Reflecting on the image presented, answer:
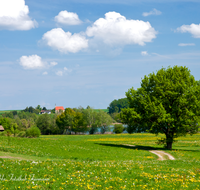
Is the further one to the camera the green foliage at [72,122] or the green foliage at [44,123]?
the green foliage at [44,123]


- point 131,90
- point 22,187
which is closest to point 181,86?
point 131,90

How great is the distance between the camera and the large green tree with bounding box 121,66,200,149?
42.1 meters

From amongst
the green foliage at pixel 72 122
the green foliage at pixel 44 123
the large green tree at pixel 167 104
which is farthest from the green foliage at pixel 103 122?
the large green tree at pixel 167 104

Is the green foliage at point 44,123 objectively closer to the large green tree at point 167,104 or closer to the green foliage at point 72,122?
the green foliage at point 72,122

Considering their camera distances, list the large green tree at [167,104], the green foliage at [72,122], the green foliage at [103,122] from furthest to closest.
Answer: the green foliage at [103,122], the green foliage at [72,122], the large green tree at [167,104]

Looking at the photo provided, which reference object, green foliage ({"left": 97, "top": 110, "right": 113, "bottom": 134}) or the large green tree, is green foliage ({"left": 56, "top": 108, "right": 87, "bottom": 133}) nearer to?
green foliage ({"left": 97, "top": 110, "right": 113, "bottom": 134})

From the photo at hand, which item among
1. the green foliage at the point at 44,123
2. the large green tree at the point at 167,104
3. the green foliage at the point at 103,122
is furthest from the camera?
the green foliage at the point at 44,123

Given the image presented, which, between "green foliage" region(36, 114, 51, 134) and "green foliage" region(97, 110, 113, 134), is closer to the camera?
"green foliage" region(97, 110, 113, 134)

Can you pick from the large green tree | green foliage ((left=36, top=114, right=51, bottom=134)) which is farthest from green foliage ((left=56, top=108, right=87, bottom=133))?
the large green tree

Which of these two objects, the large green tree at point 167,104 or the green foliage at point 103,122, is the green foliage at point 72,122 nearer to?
the green foliage at point 103,122

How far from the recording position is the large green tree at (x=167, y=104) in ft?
138

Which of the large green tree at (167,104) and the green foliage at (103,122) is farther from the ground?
the large green tree at (167,104)

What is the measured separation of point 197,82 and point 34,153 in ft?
111

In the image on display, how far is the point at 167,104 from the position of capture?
4412 centimetres
